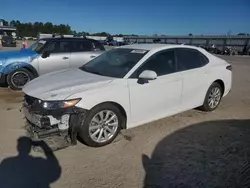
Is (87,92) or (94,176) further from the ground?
(87,92)

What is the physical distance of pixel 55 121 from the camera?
3.77m

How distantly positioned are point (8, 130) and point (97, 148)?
6.12 feet

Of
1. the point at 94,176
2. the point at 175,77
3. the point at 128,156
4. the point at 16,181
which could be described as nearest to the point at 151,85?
the point at 175,77

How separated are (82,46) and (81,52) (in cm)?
30

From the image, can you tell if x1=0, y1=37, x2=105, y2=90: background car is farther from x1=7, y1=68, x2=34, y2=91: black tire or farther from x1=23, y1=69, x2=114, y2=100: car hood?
x1=23, y1=69, x2=114, y2=100: car hood

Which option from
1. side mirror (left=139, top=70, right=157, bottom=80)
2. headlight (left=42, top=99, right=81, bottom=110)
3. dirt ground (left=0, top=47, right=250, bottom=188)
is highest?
side mirror (left=139, top=70, right=157, bottom=80)

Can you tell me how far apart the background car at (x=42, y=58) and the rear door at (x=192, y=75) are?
434cm

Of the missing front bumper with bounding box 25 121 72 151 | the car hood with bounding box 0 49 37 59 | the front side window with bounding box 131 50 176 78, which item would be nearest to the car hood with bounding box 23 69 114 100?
the missing front bumper with bounding box 25 121 72 151

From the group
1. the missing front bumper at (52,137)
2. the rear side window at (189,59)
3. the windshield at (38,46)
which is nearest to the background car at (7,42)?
the windshield at (38,46)

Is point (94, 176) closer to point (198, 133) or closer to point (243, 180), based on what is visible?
point (243, 180)

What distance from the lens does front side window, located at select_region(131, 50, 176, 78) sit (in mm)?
4590

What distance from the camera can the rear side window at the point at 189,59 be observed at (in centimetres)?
520

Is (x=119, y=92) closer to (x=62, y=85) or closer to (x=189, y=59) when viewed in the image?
(x=62, y=85)

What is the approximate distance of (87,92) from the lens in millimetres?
3879
